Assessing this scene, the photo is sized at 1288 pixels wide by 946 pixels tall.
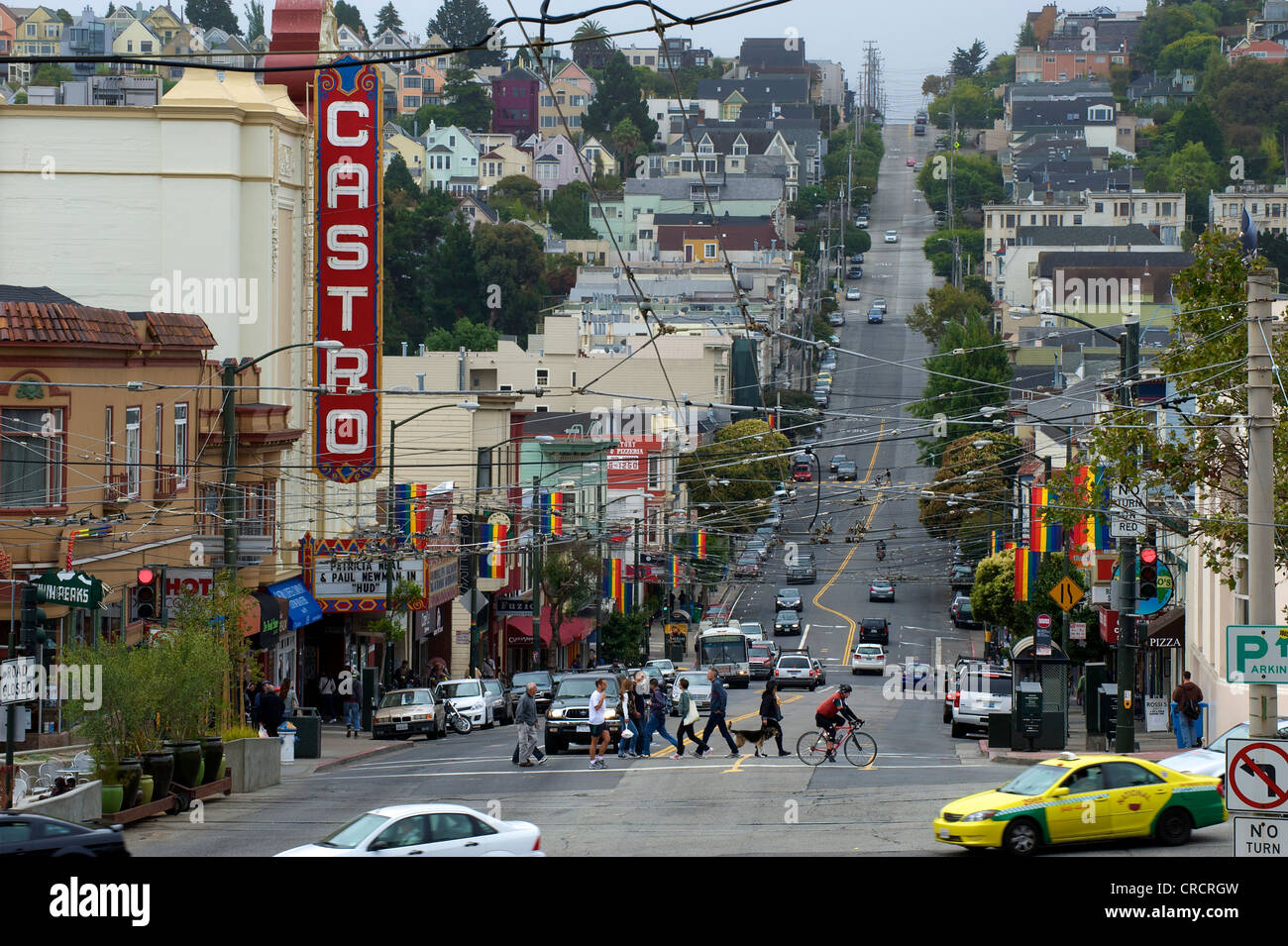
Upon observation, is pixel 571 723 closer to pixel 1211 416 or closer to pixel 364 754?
pixel 364 754

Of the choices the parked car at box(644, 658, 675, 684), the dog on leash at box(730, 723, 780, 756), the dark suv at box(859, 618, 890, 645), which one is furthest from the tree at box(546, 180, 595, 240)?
the dog on leash at box(730, 723, 780, 756)

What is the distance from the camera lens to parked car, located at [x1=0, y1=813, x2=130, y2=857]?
678 inches

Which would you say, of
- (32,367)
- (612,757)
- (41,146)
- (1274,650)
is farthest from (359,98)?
(1274,650)

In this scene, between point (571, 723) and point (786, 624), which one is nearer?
point (571, 723)

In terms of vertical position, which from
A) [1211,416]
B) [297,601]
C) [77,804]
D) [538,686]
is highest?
[1211,416]

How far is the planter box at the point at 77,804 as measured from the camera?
912 inches

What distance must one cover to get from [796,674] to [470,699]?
1863cm

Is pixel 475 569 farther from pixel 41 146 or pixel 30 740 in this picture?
pixel 30 740

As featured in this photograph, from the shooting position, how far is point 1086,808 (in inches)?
862

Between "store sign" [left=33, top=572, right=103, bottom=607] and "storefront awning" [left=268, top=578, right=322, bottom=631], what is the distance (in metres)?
14.5

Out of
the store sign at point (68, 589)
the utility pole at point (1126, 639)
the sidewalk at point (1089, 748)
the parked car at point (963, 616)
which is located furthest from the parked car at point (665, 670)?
the parked car at point (963, 616)

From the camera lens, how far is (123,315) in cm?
3719

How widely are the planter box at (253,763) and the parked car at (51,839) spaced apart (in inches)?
501

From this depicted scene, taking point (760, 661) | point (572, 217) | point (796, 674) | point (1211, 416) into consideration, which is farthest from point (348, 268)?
point (572, 217)
